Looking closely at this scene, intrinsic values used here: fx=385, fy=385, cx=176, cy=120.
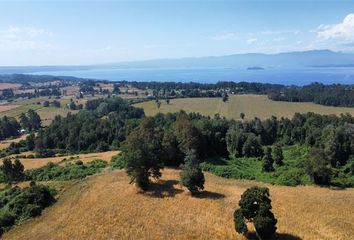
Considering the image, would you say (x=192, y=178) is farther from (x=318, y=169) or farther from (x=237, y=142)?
(x=237, y=142)

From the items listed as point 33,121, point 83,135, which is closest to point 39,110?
point 33,121

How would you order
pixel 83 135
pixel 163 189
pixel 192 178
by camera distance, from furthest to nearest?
pixel 83 135, pixel 163 189, pixel 192 178

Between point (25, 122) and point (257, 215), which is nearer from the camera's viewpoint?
point (257, 215)

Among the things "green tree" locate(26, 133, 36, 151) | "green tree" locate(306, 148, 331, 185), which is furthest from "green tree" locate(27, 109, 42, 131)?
"green tree" locate(306, 148, 331, 185)

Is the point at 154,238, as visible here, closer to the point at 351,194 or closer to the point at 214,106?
the point at 351,194

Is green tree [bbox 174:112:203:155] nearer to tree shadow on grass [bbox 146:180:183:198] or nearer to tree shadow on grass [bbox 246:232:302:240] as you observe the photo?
tree shadow on grass [bbox 146:180:183:198]

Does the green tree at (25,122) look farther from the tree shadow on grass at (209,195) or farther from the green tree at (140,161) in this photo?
the tree shadow on grass at (209,195)

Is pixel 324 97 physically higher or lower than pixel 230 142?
higher
